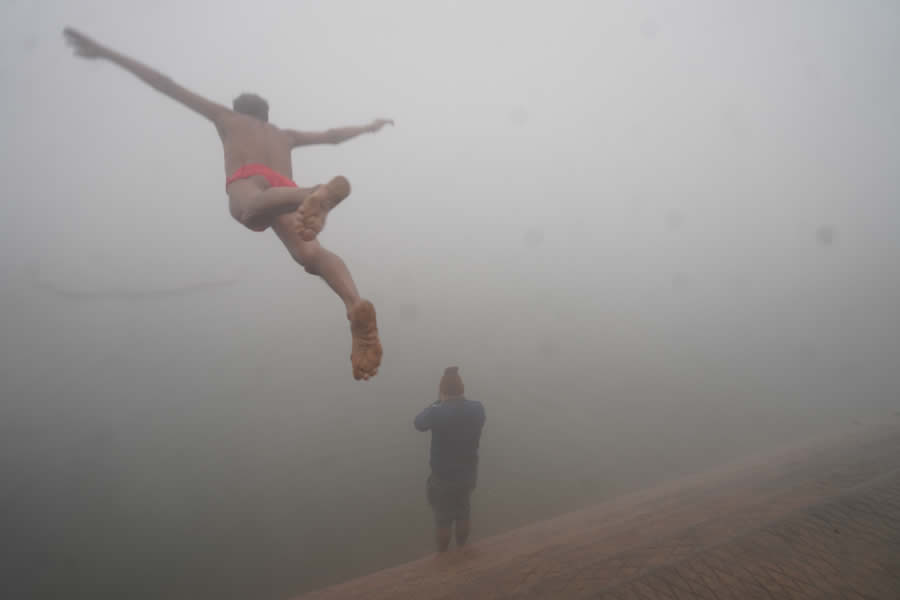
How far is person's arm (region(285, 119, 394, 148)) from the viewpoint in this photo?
2.34 metres

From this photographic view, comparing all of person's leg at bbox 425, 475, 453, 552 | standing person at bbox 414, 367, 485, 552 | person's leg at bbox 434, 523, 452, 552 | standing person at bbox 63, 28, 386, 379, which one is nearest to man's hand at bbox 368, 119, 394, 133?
standing person at bbox 63, 28, 386, 379

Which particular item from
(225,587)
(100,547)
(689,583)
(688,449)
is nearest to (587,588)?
(689,583)

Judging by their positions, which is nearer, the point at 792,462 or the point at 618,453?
the point at 792,462

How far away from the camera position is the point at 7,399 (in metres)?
10.6

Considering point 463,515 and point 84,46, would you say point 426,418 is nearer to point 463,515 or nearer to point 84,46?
point 463,515

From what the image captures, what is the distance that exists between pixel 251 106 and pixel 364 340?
1.42 meters

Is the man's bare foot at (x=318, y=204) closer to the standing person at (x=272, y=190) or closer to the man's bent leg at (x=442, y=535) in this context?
the standing person at (x=272, y=190)

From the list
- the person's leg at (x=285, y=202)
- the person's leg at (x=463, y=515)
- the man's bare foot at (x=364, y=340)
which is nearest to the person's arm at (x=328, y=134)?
the person's leg at (x=285, y=202)

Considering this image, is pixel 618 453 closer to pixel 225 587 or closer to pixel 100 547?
pixel 225 587

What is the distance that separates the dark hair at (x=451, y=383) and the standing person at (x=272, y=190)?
3.98ft

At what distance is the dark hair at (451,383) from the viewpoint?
3.00 meters

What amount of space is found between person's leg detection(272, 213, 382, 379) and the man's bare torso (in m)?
0.39

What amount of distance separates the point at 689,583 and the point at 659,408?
15804mm

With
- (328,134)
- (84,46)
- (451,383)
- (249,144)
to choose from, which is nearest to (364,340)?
(249,144)
